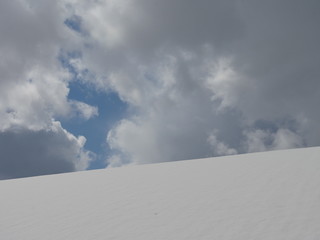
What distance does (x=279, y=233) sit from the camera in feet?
14.4

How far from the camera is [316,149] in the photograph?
9.97 m

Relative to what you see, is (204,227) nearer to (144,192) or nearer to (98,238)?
(98,238)

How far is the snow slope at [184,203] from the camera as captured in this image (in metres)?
4.85

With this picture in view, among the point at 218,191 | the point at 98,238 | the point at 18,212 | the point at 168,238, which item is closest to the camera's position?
the point at 168,238

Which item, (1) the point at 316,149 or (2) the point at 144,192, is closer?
(2) the point at 144,192

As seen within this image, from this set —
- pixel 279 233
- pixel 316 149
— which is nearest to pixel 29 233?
pixel 279 233

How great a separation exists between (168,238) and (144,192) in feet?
9.55

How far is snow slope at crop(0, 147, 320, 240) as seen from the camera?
15.9 feet

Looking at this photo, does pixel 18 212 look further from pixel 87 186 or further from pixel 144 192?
pixel 144 192

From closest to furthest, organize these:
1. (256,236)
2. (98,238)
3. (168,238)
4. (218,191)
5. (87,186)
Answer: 1. (256,236)
2. (168,238)
3. (98,238)
4. (218,191)
5. (87,186)

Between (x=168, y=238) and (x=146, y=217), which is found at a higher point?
(x=146, y=217)

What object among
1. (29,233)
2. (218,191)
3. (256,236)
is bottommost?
(256,236)

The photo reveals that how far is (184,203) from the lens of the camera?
6332 mm

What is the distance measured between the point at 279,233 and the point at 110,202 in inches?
157
